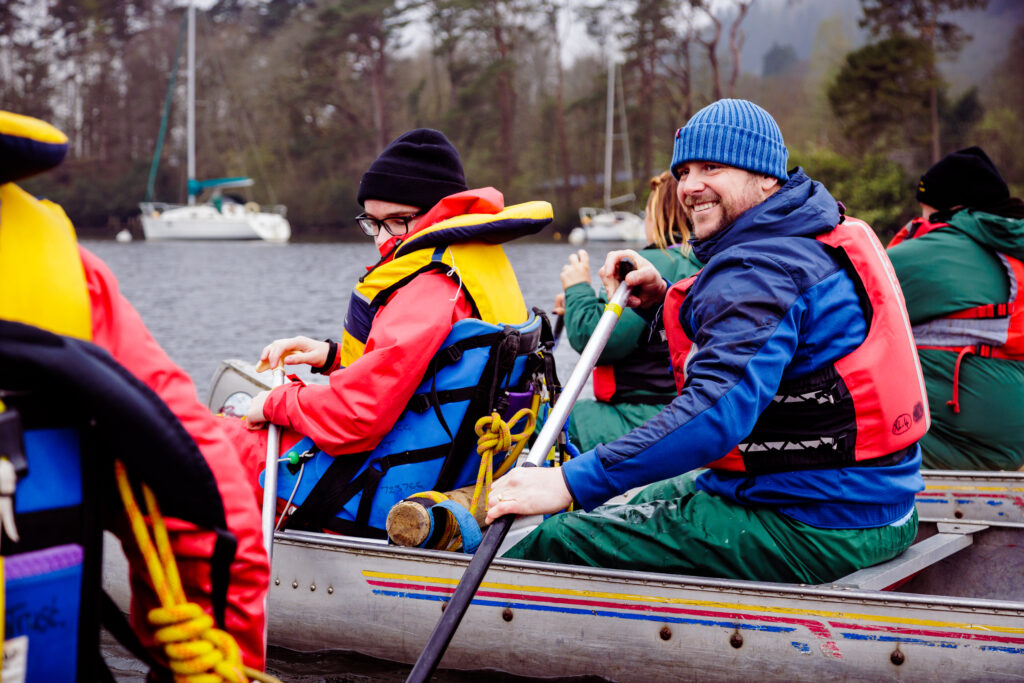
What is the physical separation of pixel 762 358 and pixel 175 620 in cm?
147

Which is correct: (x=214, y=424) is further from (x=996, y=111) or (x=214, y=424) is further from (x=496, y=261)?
(x=996, y=111)

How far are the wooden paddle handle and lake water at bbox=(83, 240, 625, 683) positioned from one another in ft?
1.96

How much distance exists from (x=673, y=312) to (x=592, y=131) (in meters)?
40.1

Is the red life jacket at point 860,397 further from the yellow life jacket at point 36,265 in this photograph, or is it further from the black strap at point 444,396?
the yellow life jacket at point 36,265

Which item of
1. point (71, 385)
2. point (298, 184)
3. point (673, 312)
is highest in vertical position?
point (71, 385)

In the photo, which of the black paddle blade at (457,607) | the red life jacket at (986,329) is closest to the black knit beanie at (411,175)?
the black paddle blade at (457,607)

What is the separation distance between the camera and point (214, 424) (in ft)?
4.93

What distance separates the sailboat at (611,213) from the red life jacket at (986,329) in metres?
30.7

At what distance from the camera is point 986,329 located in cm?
437

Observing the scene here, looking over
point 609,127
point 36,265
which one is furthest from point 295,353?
point 609,127

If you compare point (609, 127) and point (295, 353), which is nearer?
point (295, 353)

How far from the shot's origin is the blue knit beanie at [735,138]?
2.62 metres

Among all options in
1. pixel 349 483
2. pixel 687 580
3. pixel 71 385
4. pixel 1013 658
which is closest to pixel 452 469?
pixel 349 483

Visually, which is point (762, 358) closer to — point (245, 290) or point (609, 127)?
point (245, 290)
